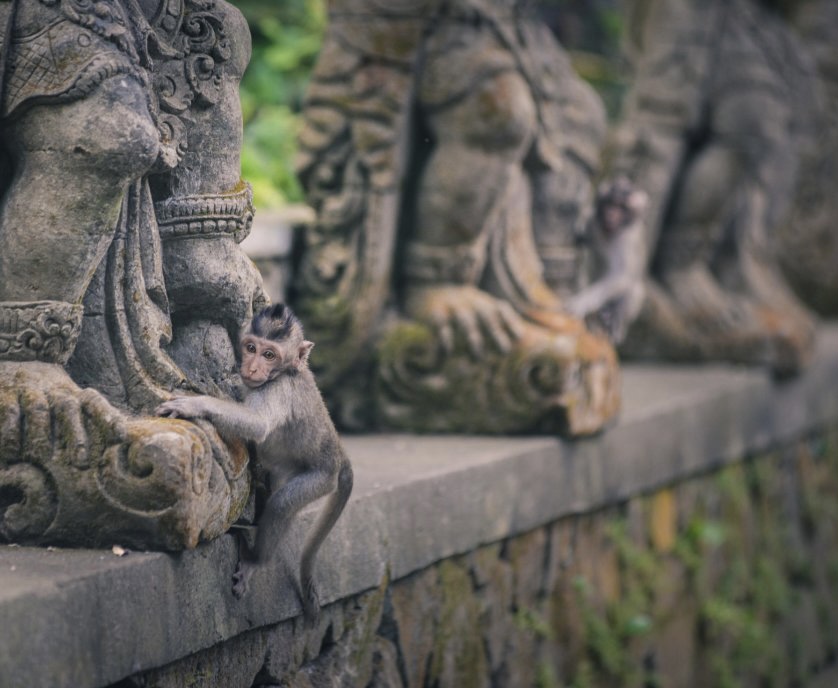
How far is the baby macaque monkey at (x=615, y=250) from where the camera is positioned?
6801mm

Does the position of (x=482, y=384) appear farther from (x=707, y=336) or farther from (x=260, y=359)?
(x=707, y=336)

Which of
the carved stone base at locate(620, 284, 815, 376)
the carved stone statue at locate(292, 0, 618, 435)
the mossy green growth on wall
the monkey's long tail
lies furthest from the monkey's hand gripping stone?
the carved stone base at locate(620, 284, 815, 376)

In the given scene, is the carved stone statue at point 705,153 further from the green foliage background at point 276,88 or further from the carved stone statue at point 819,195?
the carved stone statue at point 819,195

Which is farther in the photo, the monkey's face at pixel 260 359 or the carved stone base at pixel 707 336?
the carved stone base at pixel 707 336

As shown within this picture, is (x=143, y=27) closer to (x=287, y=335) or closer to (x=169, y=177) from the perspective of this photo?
(x=169, y=177)

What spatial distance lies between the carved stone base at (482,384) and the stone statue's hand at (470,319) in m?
0.03

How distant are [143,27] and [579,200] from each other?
2947mm

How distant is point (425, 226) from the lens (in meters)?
6.03

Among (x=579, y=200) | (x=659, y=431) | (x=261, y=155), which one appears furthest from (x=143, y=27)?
(x=261, y=155)

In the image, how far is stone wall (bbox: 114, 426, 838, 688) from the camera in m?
4.63

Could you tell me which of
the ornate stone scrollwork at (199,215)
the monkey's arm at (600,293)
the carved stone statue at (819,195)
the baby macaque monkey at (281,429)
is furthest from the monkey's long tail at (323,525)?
the carved stone statue at (819,195)

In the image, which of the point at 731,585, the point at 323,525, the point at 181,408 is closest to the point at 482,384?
the point at 323,525

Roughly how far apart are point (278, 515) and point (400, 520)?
2.84 feet

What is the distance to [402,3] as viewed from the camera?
583 cm
